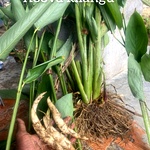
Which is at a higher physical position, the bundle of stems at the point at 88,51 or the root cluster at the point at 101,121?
the bundle of stems at the point at 88,51

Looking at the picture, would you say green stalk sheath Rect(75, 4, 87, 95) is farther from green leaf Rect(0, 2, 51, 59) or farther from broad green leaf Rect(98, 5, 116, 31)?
green leaf Rect(0, 2, 51, 59)

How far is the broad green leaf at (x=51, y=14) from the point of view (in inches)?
32.0

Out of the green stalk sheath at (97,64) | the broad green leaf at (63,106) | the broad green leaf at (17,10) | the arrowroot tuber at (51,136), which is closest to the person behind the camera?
the arrowroot tuber at (51,136)

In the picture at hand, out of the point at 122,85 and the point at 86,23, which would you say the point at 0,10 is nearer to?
the point at 86,23

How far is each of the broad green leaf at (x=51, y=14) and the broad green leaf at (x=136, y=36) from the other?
0.27 m

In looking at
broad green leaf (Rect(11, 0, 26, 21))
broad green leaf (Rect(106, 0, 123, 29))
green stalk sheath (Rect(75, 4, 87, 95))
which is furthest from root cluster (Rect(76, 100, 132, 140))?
broad green leaf (Rect(11, 0, 26, 21))

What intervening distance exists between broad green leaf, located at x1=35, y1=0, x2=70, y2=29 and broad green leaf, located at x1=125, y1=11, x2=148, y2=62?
273mm

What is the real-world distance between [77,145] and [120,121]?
0.32m

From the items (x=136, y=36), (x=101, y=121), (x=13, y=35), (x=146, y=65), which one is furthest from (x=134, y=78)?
(x=13, y=35)

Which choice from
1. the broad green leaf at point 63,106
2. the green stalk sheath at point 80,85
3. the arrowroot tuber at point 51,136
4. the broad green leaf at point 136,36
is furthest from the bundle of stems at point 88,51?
the arrowroot tuber at point 51,136

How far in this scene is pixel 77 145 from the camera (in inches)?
33.7

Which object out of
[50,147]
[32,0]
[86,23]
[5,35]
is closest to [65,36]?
[86,23]

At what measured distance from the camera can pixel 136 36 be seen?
97cm

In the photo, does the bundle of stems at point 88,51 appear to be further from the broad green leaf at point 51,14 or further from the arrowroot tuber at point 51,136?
the arrowroot tuber at point 51,136
